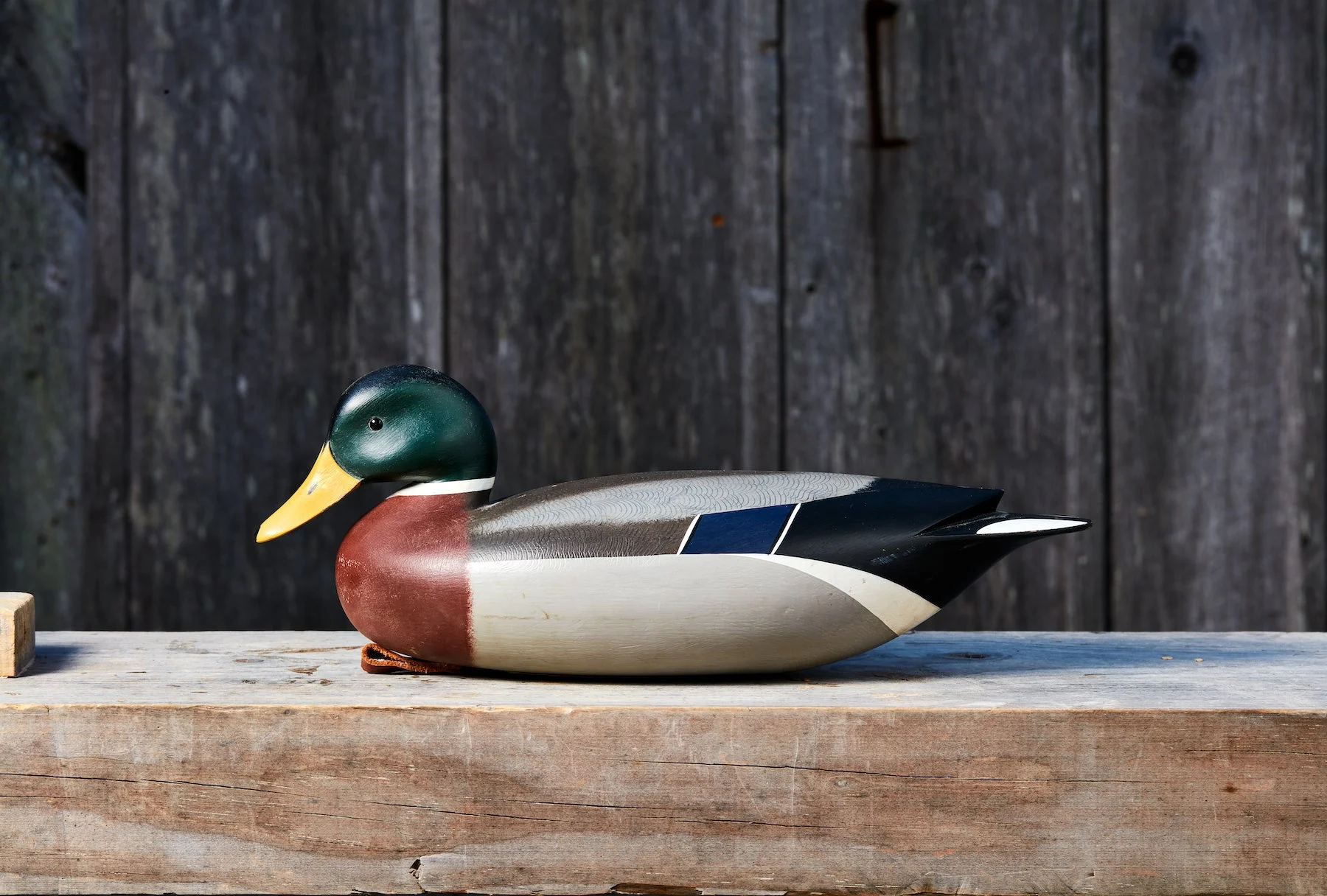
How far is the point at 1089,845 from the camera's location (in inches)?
29.4

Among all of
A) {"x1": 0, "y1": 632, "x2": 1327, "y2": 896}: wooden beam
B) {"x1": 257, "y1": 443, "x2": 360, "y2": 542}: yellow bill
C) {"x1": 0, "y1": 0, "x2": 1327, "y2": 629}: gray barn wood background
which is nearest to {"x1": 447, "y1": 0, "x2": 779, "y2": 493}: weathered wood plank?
{"x1": 0, "y1": 0, "x2": 1327, "y2": 629}: gray barn wood background

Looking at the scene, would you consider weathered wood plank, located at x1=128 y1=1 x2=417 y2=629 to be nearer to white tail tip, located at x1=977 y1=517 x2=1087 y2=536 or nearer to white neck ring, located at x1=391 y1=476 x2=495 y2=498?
white neck ring, located at x1=391 y1=476 x2=495 y2=498

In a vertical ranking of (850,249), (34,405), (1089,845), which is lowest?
(1089,845)

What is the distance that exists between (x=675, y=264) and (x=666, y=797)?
2.55ft

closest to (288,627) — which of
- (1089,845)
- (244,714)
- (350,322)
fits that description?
(350,322)

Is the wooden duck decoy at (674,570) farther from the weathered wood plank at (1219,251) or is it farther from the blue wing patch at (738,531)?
the weathered wood plank at (1219,251)

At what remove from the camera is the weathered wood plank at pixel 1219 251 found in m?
1.41

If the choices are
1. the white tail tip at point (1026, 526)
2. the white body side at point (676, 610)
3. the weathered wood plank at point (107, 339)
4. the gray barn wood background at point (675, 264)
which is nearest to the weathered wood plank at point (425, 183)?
the gray barn wood background at point (675, 264)

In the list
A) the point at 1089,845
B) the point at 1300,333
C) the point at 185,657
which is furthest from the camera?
the point at 1300,333

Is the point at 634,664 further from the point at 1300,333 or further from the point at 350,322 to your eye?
the point at 1300,333

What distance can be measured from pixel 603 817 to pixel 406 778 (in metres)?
0.12

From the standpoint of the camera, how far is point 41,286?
141cm

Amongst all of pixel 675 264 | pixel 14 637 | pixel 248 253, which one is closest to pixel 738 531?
pixel 14 637

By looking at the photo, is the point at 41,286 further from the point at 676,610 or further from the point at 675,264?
the point at 676,610
